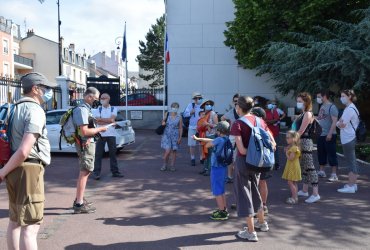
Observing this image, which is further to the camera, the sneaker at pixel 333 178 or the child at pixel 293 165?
the sneaker at pixel 333 178

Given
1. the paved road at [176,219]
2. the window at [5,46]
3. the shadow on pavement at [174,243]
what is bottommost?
the shadow on pavement at [174,243]

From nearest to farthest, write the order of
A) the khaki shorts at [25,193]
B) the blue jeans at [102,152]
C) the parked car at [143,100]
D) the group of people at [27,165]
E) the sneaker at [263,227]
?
the group of people at [27,165]
the khaki shorts at [25,193]
the sneaker at [263,227]
the blue jeans at [102,152]
the parked car at [143,100]

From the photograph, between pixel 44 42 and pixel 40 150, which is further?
pixel 44 42

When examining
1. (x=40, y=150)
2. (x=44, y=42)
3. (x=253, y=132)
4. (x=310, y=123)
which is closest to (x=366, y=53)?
(x=310, y=123)

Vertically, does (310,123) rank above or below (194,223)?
above

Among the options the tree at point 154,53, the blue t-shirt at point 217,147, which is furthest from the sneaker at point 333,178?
the tree at point 154,53

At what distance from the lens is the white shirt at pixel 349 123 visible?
23.0ft

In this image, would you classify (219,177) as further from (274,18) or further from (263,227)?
(274,18)

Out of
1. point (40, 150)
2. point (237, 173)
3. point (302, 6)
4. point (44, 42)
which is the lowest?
point (237, 173)

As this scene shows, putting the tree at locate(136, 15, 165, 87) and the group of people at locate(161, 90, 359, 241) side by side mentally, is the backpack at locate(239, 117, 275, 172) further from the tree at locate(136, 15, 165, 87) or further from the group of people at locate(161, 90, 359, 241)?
the tree at locate(136, 15, 165, 87)

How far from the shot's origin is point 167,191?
287 inches

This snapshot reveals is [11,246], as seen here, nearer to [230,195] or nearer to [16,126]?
[16,126]

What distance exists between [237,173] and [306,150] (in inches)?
89.3

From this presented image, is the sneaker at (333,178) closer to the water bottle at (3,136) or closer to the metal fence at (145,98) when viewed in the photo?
the water bottle at (3,136)
